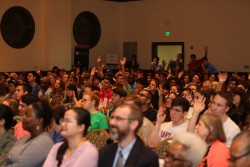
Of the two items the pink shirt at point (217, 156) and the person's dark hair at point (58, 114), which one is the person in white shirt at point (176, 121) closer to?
the person's dark hair at point (58, 114)

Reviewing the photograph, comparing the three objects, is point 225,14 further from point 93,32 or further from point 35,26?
point 35,26

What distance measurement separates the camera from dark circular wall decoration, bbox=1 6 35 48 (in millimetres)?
14156

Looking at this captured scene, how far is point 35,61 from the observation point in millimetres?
14883

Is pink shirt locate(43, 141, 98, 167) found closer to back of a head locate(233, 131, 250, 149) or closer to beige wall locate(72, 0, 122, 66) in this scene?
back of a head locate(233, 131, 250, 149)

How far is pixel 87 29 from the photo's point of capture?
16516 mm

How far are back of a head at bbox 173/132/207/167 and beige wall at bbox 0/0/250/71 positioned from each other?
12.2 meters

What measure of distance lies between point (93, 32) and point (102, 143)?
41.7 ft

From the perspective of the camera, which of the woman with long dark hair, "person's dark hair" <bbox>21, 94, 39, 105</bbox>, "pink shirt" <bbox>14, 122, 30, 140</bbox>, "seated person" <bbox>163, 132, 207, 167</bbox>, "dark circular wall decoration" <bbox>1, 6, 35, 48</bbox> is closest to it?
"seated person" <bbox>163, 132, 207, 167</bbox>

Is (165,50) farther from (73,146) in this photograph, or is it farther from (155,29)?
(73,146)

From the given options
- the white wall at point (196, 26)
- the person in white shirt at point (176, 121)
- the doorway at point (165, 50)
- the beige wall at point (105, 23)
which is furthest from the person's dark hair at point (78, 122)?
the doorway at point (165, 50)

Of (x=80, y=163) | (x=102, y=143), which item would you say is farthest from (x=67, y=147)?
(x=102, y=143)

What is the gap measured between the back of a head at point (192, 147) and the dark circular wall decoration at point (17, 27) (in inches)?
480

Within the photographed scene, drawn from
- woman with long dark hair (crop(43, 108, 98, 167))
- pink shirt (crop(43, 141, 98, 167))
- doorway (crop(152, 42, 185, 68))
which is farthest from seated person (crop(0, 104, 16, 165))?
doorway (crop(152, 42, 185, 68))

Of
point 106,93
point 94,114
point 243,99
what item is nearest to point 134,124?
point 94,114
